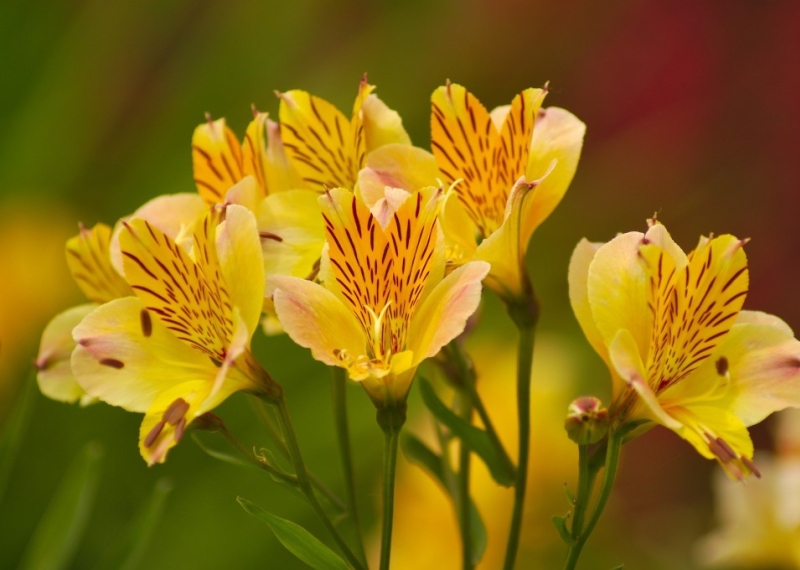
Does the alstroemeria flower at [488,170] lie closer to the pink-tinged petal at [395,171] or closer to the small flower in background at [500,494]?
the pink-tinged petal at [395,171]

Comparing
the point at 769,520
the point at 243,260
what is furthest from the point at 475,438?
the point at 769,520

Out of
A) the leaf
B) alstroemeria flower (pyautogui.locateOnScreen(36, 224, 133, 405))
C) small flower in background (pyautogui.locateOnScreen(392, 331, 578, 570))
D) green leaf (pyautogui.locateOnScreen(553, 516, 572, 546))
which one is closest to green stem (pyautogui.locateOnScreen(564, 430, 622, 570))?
green leaf (pyautogui.locateOnScreen(553, 516, 572, 546))

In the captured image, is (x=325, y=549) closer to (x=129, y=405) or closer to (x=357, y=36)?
(x=129, y=405)

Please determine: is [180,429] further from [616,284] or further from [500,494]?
[500,494]

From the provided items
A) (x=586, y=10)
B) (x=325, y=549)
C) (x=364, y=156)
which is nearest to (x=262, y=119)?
(x=364, y=156)

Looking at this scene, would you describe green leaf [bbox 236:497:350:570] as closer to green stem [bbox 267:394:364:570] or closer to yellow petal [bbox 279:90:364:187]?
green stem [bbox 267:394:364:570]

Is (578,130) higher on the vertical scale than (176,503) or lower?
higher
